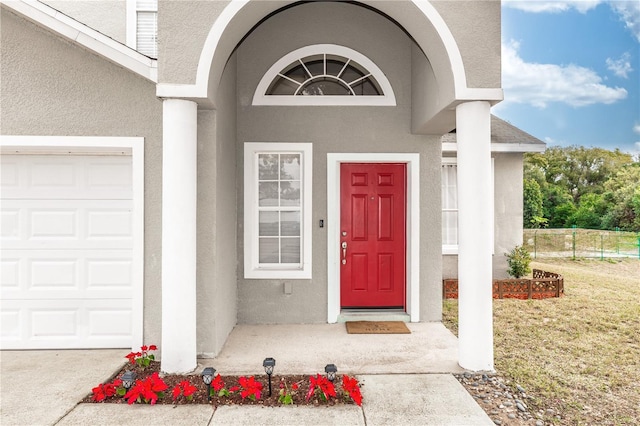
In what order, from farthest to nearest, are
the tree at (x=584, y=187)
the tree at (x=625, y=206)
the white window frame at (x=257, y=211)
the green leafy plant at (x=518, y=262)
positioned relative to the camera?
the tree at (x=584, y=187), the tree at (x=625, y=206), the green leafy plant at (x=518, y=262), the white window frame at (x=257, y=211)

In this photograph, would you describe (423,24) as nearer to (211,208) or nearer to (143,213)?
(211,208)

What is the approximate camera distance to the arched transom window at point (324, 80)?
599 cm

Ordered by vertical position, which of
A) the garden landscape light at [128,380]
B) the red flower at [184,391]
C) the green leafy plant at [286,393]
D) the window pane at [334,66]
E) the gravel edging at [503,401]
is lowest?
the gravel edging at [503,401]

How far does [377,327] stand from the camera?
5.73 m

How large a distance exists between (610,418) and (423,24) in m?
4.33

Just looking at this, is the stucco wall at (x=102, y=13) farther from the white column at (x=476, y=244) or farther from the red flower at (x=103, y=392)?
the white column at (x=476, y=244)

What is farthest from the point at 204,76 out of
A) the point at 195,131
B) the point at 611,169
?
the point at 611,169

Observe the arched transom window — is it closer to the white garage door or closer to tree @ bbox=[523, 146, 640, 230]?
the white garage door

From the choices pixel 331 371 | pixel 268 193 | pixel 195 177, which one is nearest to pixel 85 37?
pixel 195 177

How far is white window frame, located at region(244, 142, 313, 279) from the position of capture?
597 cm

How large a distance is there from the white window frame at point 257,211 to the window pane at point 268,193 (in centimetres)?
9

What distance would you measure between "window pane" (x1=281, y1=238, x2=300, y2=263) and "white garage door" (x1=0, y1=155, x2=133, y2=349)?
2215 millimetres

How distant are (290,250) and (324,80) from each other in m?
2.72

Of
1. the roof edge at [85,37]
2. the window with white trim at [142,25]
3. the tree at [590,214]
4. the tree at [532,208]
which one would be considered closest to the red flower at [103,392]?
the roof edge at [85,37]
